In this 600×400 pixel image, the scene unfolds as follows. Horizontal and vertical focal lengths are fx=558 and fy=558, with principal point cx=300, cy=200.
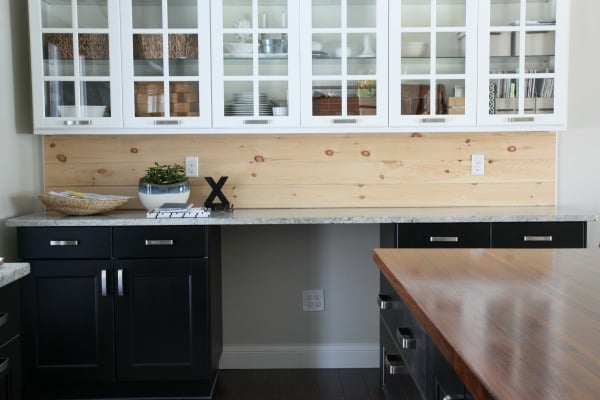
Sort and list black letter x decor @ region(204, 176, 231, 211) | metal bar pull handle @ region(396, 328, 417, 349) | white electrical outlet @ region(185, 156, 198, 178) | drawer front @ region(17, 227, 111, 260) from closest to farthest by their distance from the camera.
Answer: metal bar pull handle @ region(396, 328, 417, 349) → drawer front @ region(17, 227, 111, 260) → black letter x decor @ region(204, 176, 231, 211) → white electrical outlet @ region(185, 156, 198, 178)

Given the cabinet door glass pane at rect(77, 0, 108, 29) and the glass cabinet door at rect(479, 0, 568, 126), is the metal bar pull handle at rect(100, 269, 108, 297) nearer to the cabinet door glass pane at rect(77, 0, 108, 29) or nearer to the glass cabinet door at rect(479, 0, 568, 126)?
the cabinet door glass pane at rect(77, 0, 108, 29)

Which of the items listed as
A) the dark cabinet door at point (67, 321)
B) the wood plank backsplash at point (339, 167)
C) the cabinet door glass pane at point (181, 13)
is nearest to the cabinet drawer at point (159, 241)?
the dark cabinet door at point (67, 321)

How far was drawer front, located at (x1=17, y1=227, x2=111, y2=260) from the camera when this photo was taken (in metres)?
2.48

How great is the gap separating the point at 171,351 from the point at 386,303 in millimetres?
1308

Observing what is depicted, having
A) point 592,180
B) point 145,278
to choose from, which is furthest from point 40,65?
point 592,180

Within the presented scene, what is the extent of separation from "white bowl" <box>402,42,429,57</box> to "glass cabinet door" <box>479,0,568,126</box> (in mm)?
276

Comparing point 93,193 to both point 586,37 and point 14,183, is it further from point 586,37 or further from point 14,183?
point 586,37

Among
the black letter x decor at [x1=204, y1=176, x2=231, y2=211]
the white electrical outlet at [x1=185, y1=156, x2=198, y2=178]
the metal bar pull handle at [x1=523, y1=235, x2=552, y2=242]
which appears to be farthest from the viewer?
the white electrical outlet at [x1=185, y1=156, x2=198, y2=178]

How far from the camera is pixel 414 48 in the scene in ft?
9.14

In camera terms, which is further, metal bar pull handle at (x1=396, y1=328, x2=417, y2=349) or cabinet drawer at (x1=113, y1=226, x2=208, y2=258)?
cabinet drawer at (x1=113, y1=226, x2=208, y2=258)

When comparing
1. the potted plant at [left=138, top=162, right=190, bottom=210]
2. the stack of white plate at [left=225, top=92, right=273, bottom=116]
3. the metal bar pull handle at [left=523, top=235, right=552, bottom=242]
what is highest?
the stack of white plate at [left=225, top=92, right=273, bottom=116]

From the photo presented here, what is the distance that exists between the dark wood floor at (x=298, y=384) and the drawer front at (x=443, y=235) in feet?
2.50

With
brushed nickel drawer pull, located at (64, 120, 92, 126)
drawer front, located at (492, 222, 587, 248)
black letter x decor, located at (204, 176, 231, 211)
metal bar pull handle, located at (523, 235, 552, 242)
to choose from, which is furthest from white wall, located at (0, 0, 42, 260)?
metal bar pull handle, located at (523, 235, 552, 242)

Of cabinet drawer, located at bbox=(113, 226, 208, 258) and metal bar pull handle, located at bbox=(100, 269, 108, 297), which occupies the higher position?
cabinet drawer, located at bbox=(113, 226, 208, 258)
